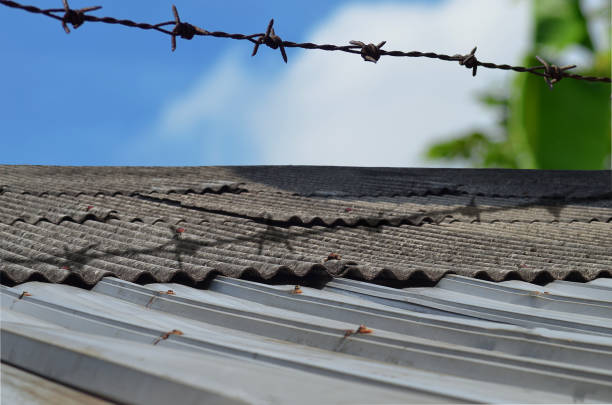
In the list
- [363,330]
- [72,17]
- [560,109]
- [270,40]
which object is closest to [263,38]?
[270,40]

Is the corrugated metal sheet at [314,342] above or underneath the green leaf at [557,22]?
underneath

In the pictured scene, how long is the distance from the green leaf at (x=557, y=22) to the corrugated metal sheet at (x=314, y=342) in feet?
40.8

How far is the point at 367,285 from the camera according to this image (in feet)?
9.21

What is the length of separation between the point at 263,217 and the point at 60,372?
2.60 meters

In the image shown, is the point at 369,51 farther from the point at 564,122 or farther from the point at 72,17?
the point at 564,122

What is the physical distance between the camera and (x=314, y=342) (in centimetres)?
207

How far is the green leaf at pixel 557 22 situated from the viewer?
564 inches

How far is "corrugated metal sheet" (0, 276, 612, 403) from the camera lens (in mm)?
1497

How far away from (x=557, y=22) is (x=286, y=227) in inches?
485

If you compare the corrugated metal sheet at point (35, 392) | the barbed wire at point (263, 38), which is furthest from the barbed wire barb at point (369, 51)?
the corrugated metal sheet at point (35, 392)

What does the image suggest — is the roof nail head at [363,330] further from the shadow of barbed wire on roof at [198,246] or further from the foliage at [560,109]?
the foliage at [560,109]

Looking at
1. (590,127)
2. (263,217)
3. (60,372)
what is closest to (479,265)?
(263,217)

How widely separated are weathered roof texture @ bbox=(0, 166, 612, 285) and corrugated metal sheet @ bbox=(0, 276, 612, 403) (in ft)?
0.62

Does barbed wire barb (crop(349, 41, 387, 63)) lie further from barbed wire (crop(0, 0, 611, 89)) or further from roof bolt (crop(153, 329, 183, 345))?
roof bolt (crop(153, 329, 183, 345))
